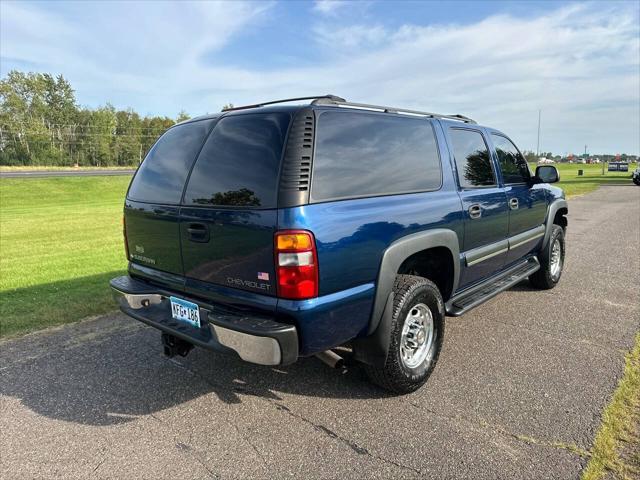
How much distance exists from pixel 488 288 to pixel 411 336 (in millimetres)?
1395

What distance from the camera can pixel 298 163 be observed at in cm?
250

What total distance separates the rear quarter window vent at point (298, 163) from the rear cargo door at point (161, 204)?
2.67ft

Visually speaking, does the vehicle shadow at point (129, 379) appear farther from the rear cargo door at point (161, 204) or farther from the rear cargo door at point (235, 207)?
the rear cargo door at point (161, 204)

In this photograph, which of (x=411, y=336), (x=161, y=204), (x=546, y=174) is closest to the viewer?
(x=161, y=204)

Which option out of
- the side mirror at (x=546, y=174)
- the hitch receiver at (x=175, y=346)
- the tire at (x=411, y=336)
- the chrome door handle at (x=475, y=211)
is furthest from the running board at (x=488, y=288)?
the hitch receiver at (x=175, y=346)

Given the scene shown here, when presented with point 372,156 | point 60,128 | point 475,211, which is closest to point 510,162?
point 475,211

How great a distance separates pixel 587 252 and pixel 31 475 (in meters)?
8.38

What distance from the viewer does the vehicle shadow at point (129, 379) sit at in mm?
3045

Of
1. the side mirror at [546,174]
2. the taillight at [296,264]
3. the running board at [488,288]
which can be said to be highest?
the side mirror at [546,174]

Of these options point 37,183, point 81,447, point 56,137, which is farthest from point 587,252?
point 56,137

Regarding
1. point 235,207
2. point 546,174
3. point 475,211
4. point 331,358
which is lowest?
point 331,358

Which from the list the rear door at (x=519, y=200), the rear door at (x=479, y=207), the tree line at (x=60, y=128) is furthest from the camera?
the tree line at (x=60, y=128)

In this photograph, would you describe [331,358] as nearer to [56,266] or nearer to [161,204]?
[161,204]

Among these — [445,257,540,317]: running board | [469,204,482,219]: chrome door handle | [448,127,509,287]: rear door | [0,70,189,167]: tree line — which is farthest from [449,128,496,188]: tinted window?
[0,70,189,167]: tree line
